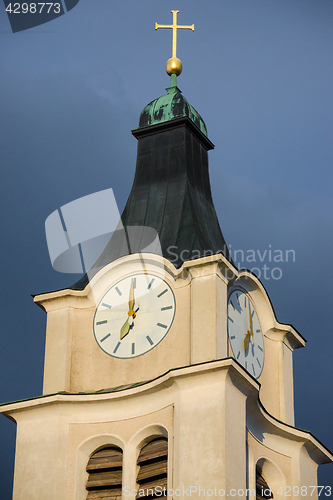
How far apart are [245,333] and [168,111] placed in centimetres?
702

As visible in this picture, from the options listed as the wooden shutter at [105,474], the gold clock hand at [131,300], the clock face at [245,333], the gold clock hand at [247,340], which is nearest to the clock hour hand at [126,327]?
the gold clock hand at [131,300]

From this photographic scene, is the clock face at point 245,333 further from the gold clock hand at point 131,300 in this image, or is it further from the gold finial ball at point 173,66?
the gold finial ball at point 173,66

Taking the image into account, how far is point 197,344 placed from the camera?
2680 cm

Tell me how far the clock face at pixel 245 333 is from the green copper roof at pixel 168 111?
5.68 m

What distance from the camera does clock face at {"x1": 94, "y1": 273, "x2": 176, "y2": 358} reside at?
2770cm

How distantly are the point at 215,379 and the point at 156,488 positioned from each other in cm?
266

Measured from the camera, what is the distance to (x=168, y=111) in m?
32.4

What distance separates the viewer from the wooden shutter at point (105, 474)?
2644cm

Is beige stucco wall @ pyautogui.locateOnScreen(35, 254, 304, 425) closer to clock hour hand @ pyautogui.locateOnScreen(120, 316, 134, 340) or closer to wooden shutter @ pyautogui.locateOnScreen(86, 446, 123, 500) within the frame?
clock hour hand @ pyautogui.locateOnScreen(120, 316, 134, 340)

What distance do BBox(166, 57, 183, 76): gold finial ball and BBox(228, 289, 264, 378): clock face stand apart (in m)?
7.71

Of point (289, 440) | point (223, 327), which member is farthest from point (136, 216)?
point (289, 440)

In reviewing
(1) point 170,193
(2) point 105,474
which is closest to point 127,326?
(2) point 105,474

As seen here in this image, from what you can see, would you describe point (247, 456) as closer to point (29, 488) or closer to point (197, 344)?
point (197, 344)

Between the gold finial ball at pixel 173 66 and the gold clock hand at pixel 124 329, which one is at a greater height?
the gold finial ball at pixel 173 66
